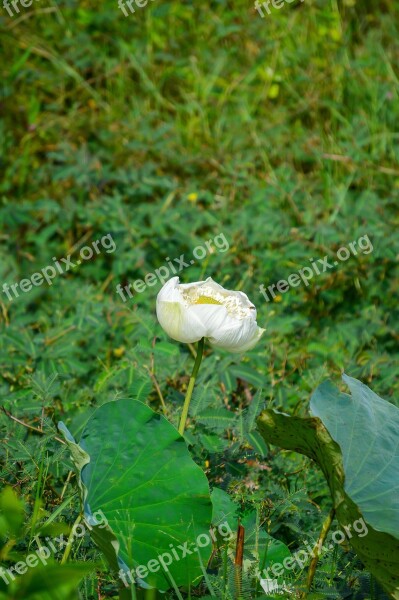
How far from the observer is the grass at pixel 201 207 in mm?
2174

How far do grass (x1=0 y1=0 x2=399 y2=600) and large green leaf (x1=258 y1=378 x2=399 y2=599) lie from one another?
0.73 feet

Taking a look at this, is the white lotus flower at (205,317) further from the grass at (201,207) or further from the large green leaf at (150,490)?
the grass at (201,207)

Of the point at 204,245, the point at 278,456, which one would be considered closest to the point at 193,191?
the point at 204,245

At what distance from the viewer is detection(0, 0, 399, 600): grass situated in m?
2.17

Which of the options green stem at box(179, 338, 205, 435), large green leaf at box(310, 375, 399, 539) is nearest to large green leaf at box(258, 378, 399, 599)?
large green leaf at box(310, 375, 399, 539)

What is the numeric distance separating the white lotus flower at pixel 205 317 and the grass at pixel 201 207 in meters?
0.38

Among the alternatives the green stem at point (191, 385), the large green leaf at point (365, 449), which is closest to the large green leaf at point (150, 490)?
the green stem at point (191, 385)

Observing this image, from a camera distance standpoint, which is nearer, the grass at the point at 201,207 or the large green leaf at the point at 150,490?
the large green leaf at the point at 150,490

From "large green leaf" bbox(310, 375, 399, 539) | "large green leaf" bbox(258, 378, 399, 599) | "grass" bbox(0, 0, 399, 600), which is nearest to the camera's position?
"large green leaf" bbox(258, 378, 399, 599)

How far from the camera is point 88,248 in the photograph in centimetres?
386

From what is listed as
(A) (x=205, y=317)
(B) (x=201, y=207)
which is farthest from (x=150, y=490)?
(B) (x=201, y=207)

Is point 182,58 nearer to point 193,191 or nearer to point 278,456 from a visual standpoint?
point 193,191

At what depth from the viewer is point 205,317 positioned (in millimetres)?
1660

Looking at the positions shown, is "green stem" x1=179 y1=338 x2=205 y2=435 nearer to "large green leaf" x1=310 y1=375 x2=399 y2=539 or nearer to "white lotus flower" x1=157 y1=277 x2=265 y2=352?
"white lotus flower" x1=157 y1=277 x2=265 y2=352
